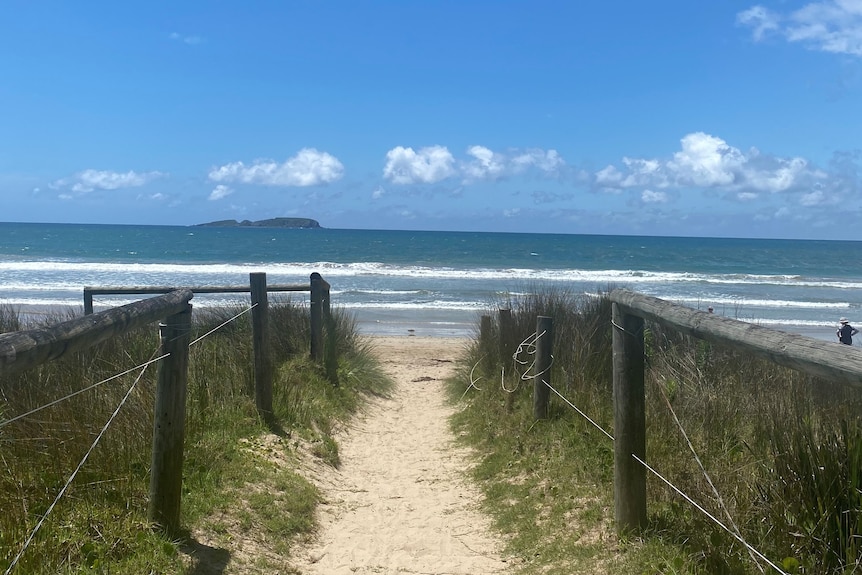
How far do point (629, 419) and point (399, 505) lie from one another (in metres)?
2.40

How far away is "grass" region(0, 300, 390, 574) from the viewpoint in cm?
344

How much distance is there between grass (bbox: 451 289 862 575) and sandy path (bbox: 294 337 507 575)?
0.87 ft

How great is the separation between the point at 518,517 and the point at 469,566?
747mm

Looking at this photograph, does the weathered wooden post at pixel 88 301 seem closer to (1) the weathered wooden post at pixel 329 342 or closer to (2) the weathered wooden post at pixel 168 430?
(1) the weathered wooden post at pixel 329 342

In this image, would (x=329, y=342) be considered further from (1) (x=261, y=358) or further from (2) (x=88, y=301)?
(2) (x=88, y=301)

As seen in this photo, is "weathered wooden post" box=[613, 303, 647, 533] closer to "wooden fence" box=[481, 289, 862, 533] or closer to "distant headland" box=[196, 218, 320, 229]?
"wooden fence" box=[481, 289, 862, 533]

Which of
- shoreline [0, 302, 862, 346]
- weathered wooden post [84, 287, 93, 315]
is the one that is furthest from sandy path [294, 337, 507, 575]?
shoreline [0, 302, 862, 346]

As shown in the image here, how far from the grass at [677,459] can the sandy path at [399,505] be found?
265 mm

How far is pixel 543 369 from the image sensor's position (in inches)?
269

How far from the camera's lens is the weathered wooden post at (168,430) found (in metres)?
3.82

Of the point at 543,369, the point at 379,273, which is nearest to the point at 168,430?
the point at 543,369

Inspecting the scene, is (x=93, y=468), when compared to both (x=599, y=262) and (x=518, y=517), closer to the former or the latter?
(x=518, y=517)

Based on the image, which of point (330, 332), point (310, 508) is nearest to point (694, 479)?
point (310, 508)

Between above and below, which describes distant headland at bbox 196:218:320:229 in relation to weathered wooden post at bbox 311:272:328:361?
above
